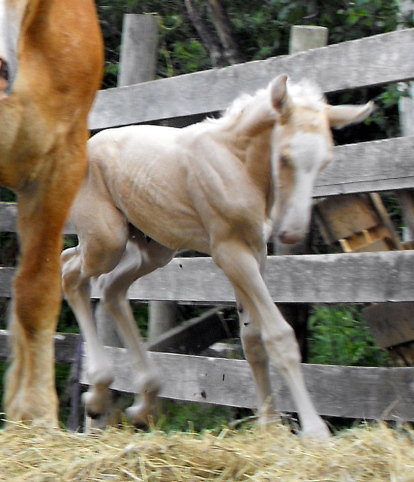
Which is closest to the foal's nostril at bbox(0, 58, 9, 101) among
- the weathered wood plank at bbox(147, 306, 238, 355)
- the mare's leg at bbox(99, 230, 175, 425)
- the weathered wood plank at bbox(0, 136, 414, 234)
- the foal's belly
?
the foal's belly

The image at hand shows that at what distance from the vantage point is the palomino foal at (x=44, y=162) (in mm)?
2744

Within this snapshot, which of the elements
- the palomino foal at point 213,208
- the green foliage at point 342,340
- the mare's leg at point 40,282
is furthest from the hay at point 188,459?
the green foliage at point 342,340

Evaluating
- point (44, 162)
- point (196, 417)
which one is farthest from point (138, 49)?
point (44, 162)

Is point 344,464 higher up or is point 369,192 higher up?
point 369,192

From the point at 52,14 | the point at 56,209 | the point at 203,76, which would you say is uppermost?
the point at 203,76

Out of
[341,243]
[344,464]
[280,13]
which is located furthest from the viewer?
[280,13]

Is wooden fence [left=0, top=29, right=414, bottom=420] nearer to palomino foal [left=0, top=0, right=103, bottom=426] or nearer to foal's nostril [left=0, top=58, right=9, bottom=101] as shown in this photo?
palomino foal [left=0, top=0, right=103, bottom=426]

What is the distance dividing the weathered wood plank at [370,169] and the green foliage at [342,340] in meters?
1.25

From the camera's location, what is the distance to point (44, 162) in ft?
9.42

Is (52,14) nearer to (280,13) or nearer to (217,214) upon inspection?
(217,214)

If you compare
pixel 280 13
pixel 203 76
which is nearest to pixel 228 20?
pixel 280 13

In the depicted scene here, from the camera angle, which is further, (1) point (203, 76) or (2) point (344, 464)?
(1) point (203, 76)

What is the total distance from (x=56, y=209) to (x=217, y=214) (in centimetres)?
109

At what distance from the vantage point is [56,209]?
2938 mm
